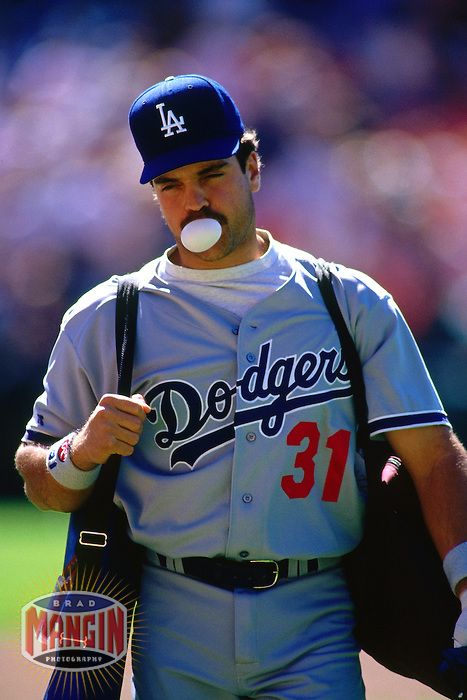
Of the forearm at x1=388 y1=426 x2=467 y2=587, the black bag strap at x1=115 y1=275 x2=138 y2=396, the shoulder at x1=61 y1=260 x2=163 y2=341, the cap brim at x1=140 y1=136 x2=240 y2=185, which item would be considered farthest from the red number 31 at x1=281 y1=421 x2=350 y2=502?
the cap brim at x1=140 y1=136 x2=240 y2=185

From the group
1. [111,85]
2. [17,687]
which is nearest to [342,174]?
[111,85]

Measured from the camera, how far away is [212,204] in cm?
296

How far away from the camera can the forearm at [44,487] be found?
2.82 meters

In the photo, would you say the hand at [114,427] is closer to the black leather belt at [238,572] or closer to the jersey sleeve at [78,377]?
the jersey sleeve at [78,377]

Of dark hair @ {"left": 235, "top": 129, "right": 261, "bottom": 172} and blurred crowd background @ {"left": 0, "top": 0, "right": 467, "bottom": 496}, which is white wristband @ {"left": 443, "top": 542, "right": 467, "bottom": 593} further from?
blurred crowd background @ {"left": 0, "top": 0, "right": 467, "bottom": 496}

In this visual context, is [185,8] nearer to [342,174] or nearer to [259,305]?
[342,174]

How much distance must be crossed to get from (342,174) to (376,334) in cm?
680

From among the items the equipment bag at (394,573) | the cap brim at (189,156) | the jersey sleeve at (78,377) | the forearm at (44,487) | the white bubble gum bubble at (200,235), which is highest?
the cap brim at (189,156)

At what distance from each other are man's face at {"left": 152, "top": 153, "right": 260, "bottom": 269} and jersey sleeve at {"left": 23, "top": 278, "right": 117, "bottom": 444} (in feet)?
0.97

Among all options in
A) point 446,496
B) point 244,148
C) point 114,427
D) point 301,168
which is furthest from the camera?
point 301,168

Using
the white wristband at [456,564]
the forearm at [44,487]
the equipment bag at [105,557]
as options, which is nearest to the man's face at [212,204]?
the equipment bag at [105,557]

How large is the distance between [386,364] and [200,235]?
59 cm

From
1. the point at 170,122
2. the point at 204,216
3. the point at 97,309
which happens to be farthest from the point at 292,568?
the point at 170,122

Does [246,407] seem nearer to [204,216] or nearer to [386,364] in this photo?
[386,364]
